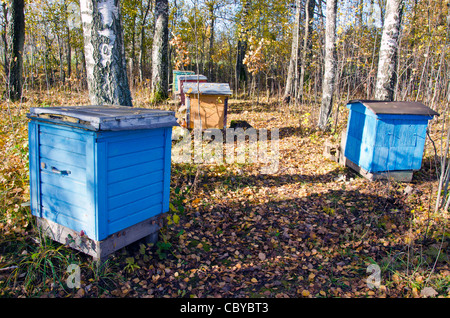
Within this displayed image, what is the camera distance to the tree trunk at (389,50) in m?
7.24

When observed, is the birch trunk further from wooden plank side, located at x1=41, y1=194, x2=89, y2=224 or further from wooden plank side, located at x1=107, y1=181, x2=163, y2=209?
wooden plank side, located at x1=41, y1=194, x2=89, y2=224

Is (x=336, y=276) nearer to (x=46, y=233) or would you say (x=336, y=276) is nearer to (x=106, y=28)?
(x=46, y=233)

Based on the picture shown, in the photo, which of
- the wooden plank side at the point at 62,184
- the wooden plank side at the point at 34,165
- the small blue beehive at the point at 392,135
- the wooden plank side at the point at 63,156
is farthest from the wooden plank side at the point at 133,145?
the small blue beehive at the point at 392,135

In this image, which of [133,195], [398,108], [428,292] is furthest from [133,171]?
[398,108]

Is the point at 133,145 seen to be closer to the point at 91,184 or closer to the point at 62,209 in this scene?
the point at 91,184

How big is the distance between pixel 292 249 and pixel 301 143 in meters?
4.88

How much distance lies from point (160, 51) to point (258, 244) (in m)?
10.1

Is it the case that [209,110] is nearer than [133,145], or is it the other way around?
[133,145]

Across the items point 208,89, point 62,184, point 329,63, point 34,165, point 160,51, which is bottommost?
point 62,184

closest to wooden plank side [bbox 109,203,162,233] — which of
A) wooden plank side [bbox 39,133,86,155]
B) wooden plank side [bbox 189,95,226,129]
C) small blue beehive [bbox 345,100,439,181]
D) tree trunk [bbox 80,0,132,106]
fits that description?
wooden plank side [bbox 39,133,86,155]

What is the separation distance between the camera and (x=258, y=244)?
4.40m

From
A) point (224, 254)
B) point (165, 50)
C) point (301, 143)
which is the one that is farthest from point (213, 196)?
point (165, 50)

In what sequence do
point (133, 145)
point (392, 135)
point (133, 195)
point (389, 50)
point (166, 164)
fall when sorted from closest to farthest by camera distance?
point (133, 145) → point (133, 195) → point (166, 164) → point (392, 135) → point (389, 50)

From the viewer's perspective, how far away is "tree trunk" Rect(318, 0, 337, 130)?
9109 millimetres
